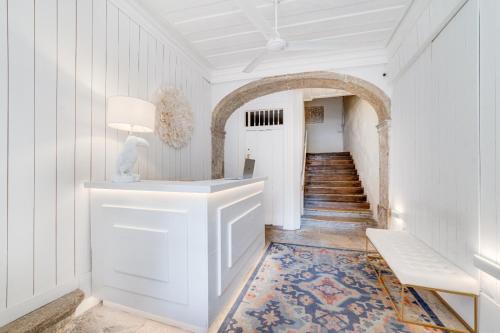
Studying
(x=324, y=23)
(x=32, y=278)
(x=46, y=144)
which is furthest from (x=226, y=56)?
(x=32, y=278)

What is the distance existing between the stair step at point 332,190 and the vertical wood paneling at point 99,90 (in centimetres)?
447

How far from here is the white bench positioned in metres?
1.32

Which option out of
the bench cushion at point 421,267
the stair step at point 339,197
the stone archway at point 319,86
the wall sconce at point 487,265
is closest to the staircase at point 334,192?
the stair step at point 339,197

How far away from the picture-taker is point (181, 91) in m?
2.79

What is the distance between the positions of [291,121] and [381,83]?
1.49 m

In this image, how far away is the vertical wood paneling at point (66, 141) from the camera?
152cm

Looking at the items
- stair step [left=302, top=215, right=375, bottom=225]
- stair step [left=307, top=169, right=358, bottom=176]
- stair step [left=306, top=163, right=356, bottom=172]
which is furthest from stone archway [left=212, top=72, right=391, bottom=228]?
stair step [left=306, top=163, right=356, bottom=172]

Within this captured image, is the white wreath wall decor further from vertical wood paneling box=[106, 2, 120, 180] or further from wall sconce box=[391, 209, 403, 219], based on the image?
wall sconce box=[391, 209, 403, 219]

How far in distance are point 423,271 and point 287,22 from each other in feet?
8.52

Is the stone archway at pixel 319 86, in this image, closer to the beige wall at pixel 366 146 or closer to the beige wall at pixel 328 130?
the beige wall at pixel 366 146

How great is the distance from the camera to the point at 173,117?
2625mm

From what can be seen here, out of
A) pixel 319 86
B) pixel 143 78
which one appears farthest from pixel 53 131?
pixel 319 86

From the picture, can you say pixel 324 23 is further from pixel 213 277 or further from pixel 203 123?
pixel 213 277

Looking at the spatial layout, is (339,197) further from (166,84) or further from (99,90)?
(99,90)
